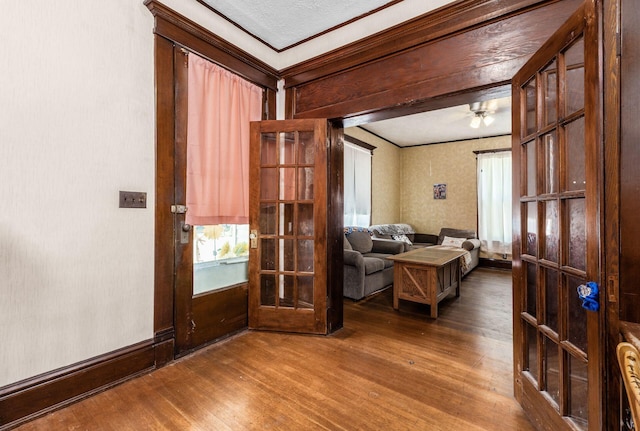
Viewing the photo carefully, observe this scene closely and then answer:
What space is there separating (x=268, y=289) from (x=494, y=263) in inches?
204

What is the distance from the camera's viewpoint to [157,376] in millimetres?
1945

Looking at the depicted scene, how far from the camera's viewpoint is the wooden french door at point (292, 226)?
2.60 metres

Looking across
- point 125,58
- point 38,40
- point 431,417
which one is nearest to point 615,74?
point 431,417

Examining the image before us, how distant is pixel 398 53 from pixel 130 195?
→ 7.23 feet

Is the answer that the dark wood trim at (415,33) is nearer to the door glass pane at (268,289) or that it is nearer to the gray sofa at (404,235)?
the door glass pane at (268,289)

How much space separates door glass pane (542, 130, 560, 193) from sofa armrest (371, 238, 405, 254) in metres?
3.40

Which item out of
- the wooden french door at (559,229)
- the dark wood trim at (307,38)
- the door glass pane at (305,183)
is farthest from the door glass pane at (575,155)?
the door glass pane at (305,183)

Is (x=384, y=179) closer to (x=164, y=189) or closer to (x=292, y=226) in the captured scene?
(x=292, y=226)

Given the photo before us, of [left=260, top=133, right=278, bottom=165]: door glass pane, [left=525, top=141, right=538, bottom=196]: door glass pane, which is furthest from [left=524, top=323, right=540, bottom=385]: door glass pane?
[left=260, top=133, right=278, bottom=165]: door glass pane

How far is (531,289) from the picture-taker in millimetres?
1589

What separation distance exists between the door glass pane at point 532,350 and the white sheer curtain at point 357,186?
3684 millimetres

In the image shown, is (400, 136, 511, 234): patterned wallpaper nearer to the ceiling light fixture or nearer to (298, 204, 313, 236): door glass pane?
the ceiling light fixture

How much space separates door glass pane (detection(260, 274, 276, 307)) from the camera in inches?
106

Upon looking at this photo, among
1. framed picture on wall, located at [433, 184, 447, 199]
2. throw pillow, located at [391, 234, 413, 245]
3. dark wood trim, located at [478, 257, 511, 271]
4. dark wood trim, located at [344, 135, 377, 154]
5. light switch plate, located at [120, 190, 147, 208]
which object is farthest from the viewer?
framed picture on wall, located at [433, 184, 447, 199]
